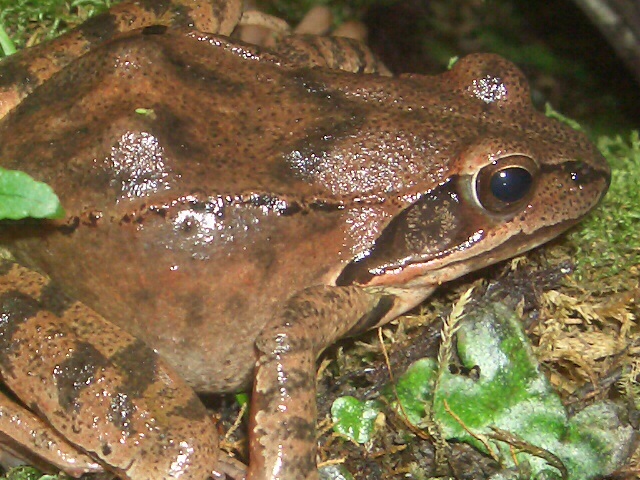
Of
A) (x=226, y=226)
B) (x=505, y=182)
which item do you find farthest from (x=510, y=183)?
(x=226, y=226)

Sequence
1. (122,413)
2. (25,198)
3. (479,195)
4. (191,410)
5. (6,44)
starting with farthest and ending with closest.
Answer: (6,44), (479,195), (191,410), (122,413), (25,198)

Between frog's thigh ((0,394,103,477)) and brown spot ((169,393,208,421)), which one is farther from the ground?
brown spot ((169,393,208,421))

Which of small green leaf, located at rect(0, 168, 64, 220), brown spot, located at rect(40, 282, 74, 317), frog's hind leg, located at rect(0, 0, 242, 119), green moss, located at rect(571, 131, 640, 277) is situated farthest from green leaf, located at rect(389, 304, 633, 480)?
frog's hind leg, located at rect(0, 0, 242, 119)

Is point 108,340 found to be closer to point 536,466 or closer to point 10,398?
point 10,398

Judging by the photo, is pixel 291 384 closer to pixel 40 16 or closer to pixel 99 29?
pixel 99 29

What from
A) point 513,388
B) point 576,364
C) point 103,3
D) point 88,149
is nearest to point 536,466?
point 513,388

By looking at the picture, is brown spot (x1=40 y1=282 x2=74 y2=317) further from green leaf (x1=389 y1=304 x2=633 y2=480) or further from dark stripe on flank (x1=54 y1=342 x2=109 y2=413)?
green leaf (x1=389 y1=304 x2=633 y2=480)
